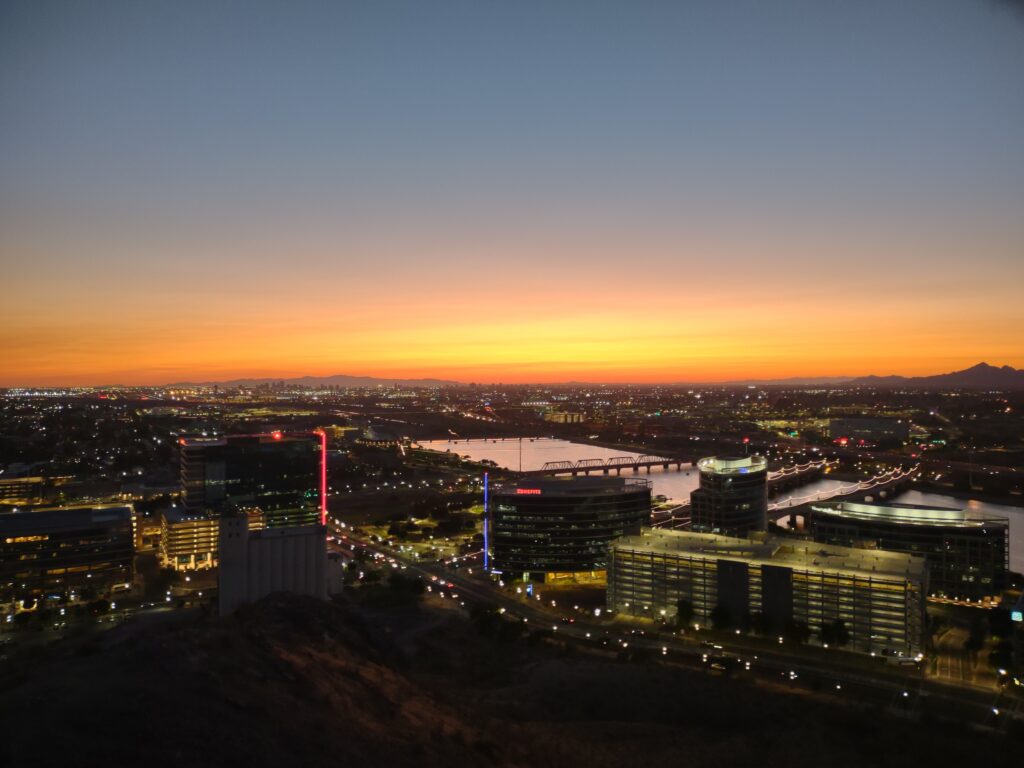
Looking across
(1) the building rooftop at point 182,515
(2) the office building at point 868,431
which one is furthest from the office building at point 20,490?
(2) the office building at point 868,431

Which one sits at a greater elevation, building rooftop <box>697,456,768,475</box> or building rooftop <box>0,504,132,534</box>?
building rooftop <box>697,456,768,475</box>

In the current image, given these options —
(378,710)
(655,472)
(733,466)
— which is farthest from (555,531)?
(655,472)

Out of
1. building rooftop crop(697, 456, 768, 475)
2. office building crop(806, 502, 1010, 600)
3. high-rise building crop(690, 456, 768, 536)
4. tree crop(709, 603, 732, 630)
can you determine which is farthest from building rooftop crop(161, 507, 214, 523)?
office building crop(806, 502, 1010, 600)

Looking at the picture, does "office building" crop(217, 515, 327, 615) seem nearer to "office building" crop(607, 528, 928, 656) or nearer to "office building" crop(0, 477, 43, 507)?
"office building" crop(607, 528, 928, 656)

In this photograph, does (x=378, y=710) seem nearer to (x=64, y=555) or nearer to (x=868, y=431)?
(x=64, y=555)

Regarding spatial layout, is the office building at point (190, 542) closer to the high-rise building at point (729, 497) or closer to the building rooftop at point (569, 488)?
the building rooftop at point (569, 488)

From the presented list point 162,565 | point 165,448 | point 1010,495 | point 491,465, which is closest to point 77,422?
point 165,448
